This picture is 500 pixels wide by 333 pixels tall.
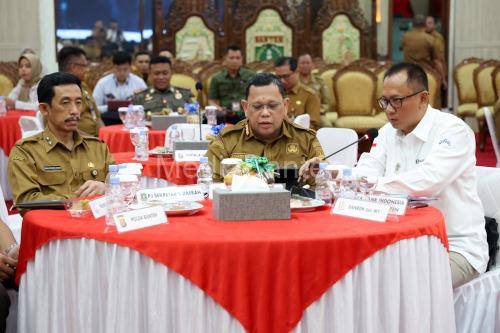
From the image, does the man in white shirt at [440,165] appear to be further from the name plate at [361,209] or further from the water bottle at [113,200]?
the water bottle at [113,200]

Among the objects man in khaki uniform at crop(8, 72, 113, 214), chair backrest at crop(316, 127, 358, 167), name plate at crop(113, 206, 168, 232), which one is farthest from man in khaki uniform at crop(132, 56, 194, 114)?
name plate at crop(113, 206, 168, 232)

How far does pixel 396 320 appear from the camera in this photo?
2.60m

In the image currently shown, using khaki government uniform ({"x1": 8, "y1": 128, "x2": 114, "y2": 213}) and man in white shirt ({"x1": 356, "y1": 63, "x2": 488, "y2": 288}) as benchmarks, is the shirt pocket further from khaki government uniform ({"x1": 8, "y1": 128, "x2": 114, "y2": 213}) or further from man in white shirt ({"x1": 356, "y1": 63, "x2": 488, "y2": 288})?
man in white shirt ({"x1": 356, "y1": 63, "x2": 488, "y2": 288})

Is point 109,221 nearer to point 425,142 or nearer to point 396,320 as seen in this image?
point 396,320

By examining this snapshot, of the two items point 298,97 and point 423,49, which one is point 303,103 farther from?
point 423,49

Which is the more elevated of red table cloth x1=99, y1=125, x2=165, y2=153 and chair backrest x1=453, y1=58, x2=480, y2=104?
chair backrest x1=453, y1=58, x2=480, y2=104

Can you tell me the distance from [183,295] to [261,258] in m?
0.28

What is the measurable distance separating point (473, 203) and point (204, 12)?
38.6 feet

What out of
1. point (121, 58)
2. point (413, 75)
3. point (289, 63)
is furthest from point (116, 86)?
point (413, 75)

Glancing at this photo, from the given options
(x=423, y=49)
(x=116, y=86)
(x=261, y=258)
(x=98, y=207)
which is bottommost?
(x=261, y=258)

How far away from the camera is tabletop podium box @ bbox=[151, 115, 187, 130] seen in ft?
21.0

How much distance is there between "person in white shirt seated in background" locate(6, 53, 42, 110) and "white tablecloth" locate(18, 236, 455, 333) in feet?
18.1

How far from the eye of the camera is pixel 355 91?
974 centimetres

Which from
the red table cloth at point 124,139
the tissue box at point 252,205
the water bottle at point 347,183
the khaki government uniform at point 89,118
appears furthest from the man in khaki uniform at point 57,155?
the khaki government uniform at point 89,118
